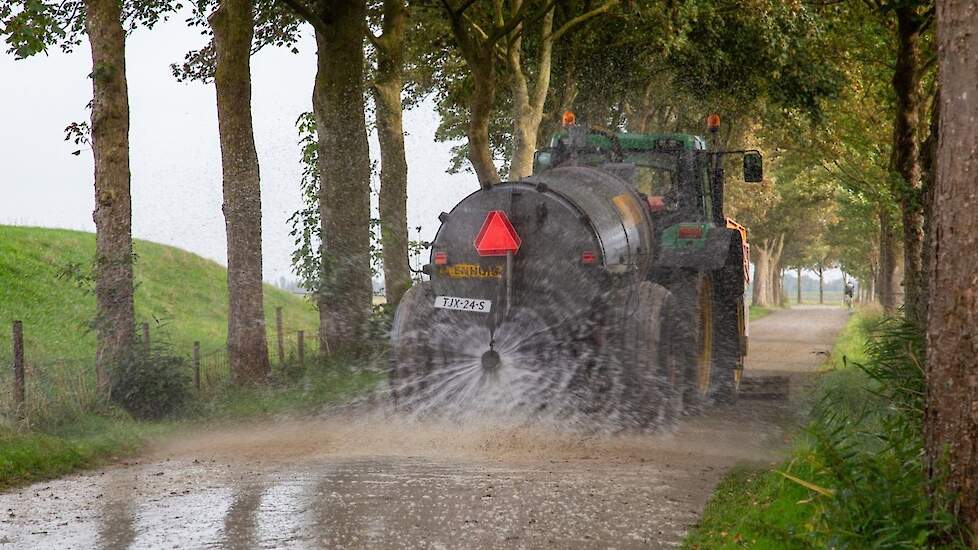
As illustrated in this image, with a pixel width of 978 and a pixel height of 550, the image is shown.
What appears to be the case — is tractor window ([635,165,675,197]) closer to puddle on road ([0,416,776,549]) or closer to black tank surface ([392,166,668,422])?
black tank surface ([392,166,668,422])

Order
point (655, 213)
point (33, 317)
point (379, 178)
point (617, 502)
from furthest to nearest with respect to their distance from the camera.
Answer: point (33, 317), point (379, 178), point (655, 213), point (617, 502)

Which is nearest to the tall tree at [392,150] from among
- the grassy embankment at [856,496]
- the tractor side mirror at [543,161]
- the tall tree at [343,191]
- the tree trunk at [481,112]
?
the tree trunk at [481,112]

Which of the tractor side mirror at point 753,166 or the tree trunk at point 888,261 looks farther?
the tree trunk at point 888,261

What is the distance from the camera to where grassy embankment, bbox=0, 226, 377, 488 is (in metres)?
9.86

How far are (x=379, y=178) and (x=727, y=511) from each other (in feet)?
49.4

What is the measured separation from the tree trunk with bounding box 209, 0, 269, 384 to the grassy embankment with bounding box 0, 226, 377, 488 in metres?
0.59

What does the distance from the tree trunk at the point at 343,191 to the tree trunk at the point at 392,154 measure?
2.60m

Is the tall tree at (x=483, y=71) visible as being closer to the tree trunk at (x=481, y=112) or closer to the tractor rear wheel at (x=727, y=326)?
the tree trunk at (x=481, y=112)

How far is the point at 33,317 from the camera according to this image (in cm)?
2477

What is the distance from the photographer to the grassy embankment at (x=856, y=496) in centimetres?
462

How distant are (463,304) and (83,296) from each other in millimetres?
19304

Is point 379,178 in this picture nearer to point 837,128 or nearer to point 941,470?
point 837,128

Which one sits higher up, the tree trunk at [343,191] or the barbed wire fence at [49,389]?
the tree trunk at [343,191]

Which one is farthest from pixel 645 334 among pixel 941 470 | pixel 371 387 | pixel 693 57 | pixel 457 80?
pixel 457 80
